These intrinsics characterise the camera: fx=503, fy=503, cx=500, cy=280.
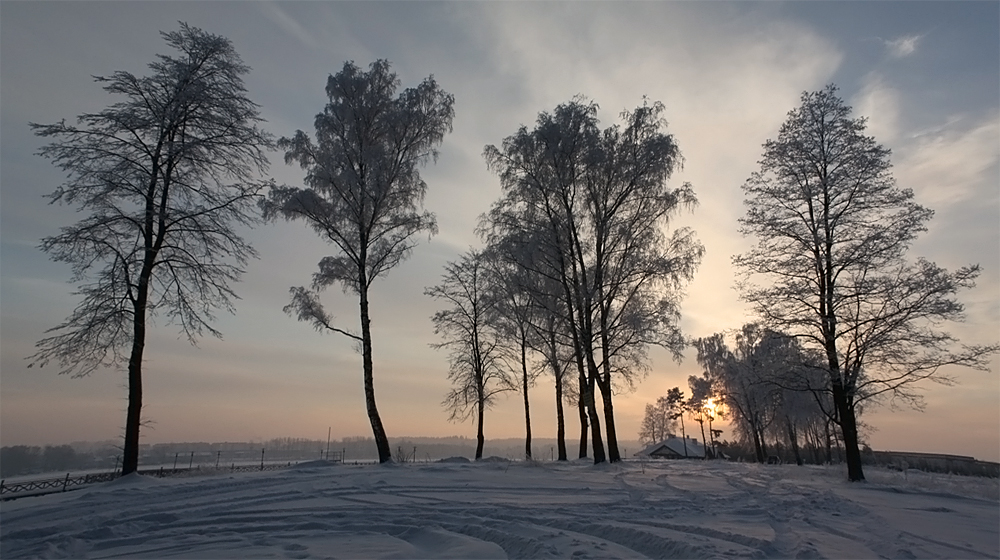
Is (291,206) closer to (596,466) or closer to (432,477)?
(432,477)

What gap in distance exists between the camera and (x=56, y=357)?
12125 mm

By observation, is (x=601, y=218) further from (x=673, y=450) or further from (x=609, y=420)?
(x=673, y=450)

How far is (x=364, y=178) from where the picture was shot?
18344 millimetres

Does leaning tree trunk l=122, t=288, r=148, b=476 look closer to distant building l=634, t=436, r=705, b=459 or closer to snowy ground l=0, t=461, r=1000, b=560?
snowy ground l=0, t=461, r=1000, b=560

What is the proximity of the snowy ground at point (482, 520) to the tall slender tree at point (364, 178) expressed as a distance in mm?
7895

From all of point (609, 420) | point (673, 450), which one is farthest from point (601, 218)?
point (673, 450)

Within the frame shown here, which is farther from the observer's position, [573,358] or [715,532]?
[573,358]

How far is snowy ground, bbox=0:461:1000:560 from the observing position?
610 centimetres

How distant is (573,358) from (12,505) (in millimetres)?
16970

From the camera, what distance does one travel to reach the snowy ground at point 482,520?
6.10 m

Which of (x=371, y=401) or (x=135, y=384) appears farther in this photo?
(x=371, y=401)

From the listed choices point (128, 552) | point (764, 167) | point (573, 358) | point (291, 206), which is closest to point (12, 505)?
point (128, 552)

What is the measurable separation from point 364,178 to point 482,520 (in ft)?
45.6

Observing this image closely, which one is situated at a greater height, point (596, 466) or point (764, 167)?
point (764, 167)
